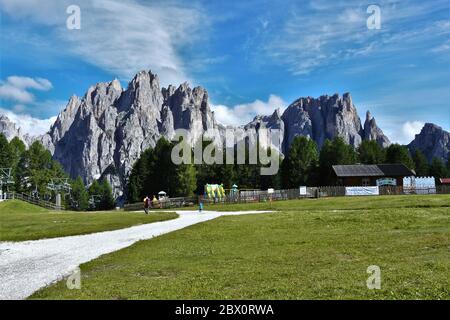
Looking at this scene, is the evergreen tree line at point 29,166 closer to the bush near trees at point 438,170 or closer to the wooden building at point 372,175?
the wooden building at point 372,175

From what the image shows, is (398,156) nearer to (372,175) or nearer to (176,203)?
(372,175)

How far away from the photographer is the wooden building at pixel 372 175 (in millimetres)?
92312

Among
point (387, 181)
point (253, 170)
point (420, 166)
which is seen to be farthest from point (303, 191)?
point (420, 166)

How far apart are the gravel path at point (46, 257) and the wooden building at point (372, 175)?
73.9 meters

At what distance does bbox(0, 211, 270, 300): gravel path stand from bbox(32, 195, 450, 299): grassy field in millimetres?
891

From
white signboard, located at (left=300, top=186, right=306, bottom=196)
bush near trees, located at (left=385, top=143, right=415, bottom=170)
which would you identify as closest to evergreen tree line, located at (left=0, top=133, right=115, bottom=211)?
white signboard, located at (left=300, top=186, right=306, bottom=196)

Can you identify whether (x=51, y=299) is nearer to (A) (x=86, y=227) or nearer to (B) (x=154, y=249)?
(B) (x=154, y=249)

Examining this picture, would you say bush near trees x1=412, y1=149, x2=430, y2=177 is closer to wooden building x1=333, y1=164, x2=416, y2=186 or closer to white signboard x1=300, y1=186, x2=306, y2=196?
wooden building x1=333, y1=164, x2=416, y2=186

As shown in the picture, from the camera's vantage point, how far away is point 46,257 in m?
19.5

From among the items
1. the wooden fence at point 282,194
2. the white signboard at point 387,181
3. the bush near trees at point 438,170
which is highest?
the bush near trees at point 438,170

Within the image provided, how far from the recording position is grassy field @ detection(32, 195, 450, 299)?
11.1m

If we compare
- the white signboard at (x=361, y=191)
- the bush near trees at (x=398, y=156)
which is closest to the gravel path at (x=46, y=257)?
the white signboard at (x=361, y=191)

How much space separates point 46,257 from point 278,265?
36.6ft
